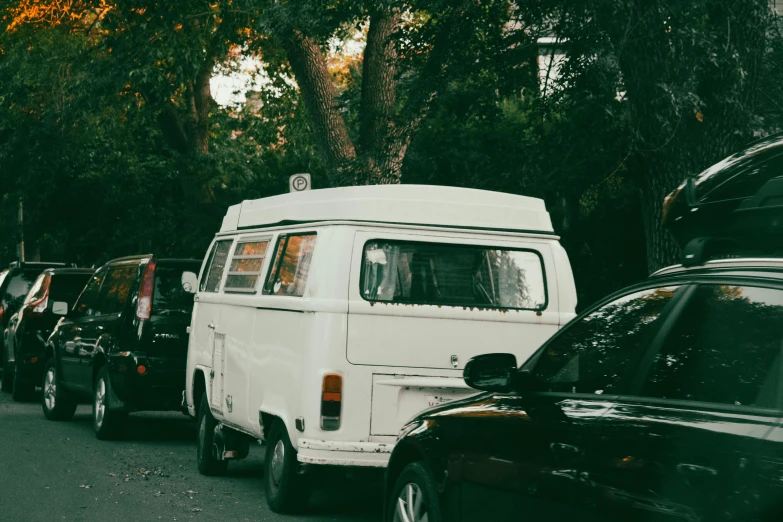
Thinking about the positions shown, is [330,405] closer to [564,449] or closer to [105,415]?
[564,449]

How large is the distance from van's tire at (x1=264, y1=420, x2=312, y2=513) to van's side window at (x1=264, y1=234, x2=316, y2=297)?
3.02 ft

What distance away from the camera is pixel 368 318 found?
25.5ft

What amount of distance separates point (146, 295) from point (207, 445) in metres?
2.35

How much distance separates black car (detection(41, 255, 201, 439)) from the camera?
11.9m

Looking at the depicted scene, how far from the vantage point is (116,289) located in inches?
508

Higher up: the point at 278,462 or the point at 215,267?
the point at 215,267

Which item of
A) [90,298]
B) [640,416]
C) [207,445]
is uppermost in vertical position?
[90,298]

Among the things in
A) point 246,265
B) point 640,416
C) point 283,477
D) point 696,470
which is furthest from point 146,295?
point 696,470

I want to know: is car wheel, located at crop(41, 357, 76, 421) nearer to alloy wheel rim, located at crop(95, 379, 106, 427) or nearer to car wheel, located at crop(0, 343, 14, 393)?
alloy wheel rim, located at crop(95, 379, 106, 427)

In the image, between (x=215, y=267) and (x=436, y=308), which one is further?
(x=215, y=267)

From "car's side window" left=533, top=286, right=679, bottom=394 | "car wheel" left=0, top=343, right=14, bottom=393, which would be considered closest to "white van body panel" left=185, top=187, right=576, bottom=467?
"car's side window" left=533, top=286, right=679, bottom=394

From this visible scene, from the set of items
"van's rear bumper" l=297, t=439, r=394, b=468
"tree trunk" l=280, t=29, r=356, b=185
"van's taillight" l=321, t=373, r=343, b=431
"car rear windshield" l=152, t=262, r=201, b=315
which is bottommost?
"van's rear bumper" l=297, t=439, r=394, b=468

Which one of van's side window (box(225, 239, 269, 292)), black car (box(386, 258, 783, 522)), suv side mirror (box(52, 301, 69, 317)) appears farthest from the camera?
suv side mirror (box(52, 301, 69, 317))

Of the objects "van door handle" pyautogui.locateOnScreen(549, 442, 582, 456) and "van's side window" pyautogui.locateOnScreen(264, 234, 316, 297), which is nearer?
"van door handle" pyautogui.locateOnScreen(549, 442, 582, 456)
